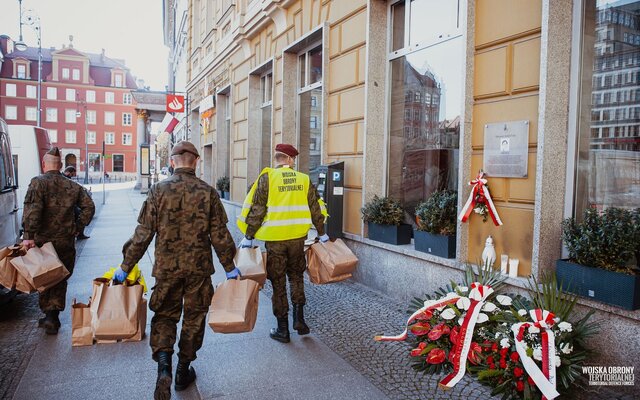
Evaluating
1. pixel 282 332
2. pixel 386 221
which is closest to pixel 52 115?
pixel 386 221

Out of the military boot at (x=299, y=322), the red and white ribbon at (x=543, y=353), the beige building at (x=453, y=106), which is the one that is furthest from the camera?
the military boot at (x=299, y=322)

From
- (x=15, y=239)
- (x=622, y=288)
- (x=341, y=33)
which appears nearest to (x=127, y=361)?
(x=15, y=239)

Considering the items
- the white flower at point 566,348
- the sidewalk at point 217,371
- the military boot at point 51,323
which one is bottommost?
the sidewalk at point 217,371

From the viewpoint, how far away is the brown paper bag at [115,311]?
3.76 metres

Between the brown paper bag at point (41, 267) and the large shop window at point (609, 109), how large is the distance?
5055 mm

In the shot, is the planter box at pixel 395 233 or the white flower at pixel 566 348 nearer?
the white flower at pixel 566 348

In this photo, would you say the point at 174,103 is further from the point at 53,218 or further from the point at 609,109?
the point at 609,109

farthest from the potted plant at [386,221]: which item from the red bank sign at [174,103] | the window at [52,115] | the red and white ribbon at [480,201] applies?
the window at [52,115]

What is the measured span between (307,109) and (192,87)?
12.7m

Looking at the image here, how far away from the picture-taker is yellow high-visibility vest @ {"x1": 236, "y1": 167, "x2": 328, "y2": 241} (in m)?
5.12

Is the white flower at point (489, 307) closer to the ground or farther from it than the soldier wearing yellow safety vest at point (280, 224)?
closer to the ground

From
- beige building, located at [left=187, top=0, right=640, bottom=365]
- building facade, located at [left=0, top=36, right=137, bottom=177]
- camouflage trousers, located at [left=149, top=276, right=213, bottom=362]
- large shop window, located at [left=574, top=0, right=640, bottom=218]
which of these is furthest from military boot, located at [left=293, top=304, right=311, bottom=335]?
building facade, located at [left=0, top=36, right=137, bottom=177]

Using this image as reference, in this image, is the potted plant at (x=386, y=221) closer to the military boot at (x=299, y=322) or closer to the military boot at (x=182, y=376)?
the military boot at (x=299, y=322)

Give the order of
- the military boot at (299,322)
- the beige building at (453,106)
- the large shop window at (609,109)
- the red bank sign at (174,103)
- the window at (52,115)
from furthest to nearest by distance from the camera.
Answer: the window at (52,115) → the red bank sign at (174,103) → the military boot at (299,322) → the beige building at (453,106) → the large shop window at (609,109)
